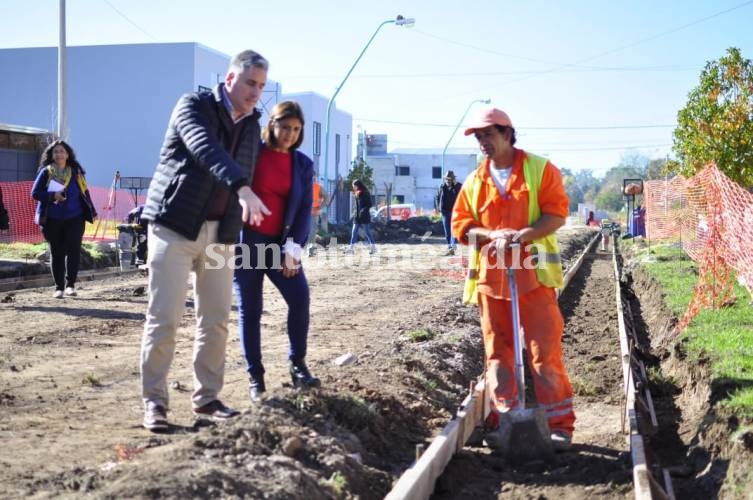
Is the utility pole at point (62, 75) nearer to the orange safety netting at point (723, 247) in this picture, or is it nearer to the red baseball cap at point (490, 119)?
the orange safety netting at point (723, 247)

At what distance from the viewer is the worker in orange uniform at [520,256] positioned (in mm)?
5812

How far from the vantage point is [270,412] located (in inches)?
207

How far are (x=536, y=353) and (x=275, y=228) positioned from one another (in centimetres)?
179

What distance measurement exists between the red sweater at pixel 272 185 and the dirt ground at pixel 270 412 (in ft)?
3.33

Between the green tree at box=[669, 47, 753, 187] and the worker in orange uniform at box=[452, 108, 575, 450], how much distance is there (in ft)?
52.8

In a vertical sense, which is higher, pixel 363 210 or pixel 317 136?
pixel 317 136

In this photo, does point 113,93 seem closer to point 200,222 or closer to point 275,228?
point 275,228

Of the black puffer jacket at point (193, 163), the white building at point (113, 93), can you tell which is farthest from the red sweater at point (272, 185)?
the white building at point (113, 93)

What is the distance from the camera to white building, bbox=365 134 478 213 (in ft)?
334

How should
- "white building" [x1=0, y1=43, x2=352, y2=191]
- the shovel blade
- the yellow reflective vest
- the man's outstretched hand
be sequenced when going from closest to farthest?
the man's outstretched hand
the shovel blade
the yellow reflective vest
"white building" [x1=0, y1=43, x2=352, y2=191]

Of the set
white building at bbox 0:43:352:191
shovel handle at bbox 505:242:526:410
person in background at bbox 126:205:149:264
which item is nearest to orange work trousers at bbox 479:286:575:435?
shovel handle at bbox 505:242:526:410

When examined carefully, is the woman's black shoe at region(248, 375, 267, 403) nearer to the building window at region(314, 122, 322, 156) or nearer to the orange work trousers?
the orange work trousers

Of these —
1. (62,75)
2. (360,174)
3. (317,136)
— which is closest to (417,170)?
(317,136)

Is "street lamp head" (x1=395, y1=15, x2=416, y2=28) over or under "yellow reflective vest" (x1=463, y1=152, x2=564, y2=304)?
over
